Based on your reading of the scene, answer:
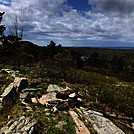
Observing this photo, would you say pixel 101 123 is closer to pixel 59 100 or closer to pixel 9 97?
pixel 59 100

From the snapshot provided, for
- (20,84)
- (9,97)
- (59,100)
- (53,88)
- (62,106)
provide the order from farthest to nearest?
(53,88), (20,84), (9,97), (59,100), (62,106)

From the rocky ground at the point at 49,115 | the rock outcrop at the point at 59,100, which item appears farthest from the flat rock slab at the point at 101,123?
the rock outcrop at the point at 59,100

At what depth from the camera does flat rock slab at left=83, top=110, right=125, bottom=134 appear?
47.3 ft

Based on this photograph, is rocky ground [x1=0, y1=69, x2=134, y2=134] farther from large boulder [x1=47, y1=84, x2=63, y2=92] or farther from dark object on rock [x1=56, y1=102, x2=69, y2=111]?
large boulder [x1=47, y1=84, x2=63, y2=92]

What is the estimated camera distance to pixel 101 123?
50.1 feet

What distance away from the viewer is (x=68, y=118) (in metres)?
15.5

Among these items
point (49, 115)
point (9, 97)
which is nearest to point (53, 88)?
point (9, 97)

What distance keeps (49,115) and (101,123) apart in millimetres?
3540

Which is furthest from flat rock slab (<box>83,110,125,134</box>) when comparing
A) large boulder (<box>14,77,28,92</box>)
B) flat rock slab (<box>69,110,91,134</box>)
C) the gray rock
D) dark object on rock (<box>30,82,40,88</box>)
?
dark object on rock (<box>30,82,40,88</box>)

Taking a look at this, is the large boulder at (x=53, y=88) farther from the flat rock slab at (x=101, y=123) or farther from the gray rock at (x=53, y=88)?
the flat rock slab at (x=101, y=123)

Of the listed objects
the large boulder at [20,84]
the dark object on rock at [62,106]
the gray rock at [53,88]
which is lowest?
the dark object on rock at [62,106]

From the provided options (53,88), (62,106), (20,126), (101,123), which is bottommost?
(101,123)

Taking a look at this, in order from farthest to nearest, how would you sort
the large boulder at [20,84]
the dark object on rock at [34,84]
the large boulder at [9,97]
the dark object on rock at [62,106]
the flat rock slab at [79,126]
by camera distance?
the dark object on rock at [34,84]
the large boulder at [20,84]
the large boulder at [9,97]
the dark object on rock at [62,106]
the flat rock slab at [79,126]

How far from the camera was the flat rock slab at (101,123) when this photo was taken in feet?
47.3
